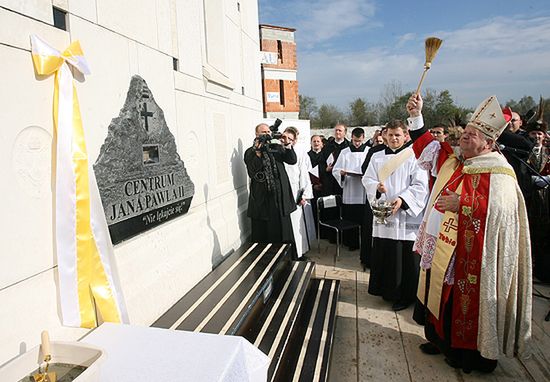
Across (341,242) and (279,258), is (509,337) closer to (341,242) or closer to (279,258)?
(279,258)

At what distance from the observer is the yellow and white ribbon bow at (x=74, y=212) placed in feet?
5.63

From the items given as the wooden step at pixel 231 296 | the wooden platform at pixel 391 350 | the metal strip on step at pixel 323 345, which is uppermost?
the wooden step at pixel 231 296

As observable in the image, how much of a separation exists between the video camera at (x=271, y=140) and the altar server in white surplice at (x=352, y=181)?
6.24ft

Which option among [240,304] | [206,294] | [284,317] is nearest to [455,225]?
[284,317]

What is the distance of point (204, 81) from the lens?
3.66 m

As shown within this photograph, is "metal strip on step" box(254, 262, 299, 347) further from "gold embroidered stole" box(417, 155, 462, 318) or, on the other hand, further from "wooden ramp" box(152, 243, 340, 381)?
"gold embroidered stole" box(417, 155, 462, 318)

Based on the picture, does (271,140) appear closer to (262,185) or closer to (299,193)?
(262,185)

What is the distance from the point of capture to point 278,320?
2.75 m

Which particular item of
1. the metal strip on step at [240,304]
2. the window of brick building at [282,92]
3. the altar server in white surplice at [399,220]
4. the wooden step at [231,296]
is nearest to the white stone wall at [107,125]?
the wooden step at [231,296]

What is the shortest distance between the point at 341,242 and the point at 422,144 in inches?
143

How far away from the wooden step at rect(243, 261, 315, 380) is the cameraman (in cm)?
104

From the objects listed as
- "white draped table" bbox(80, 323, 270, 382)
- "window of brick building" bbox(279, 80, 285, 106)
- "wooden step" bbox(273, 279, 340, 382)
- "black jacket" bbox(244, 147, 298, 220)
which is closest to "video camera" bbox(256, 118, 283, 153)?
"black jacket" bbox(244, 147, 298, 220)

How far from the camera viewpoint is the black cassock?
4559 millimetres

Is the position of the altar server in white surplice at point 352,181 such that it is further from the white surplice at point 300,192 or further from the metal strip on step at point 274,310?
the metal strip on step at point 274,310
